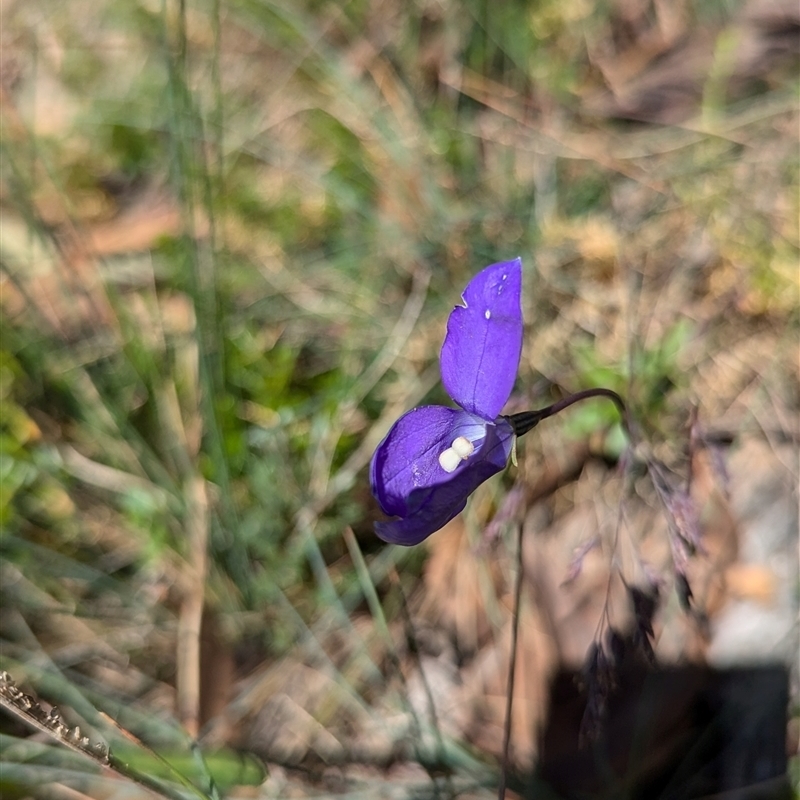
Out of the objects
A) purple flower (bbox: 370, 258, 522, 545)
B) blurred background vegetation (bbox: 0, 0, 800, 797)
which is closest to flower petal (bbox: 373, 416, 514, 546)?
purple flower (bbox: 370, 258, 522, 545)

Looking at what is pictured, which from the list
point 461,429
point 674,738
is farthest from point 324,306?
point 674,738

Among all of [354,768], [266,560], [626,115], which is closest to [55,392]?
[266,560]

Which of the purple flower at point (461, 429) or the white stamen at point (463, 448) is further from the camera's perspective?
the white stamen at point (463, 448)

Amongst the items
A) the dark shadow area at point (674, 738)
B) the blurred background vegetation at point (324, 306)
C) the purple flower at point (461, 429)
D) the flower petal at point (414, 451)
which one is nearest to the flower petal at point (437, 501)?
the purple flower at point (461, 429)

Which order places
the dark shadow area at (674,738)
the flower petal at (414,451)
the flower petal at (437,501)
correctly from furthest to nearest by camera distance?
1. the dark shadow area at (674,738)
2. the flower petal at (414,451)
3. the flower petal at (437,501)

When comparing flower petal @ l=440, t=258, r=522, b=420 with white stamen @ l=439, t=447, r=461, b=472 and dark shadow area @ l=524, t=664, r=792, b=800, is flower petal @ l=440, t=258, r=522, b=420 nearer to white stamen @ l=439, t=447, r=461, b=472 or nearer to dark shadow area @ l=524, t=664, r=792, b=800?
white stamen @ l=439, t=447, r=461, b=472

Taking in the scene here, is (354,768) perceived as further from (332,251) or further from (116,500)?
(332,251)

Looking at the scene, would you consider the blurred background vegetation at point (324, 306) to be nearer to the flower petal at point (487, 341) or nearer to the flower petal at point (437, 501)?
the flower petal at point (487, 341)
